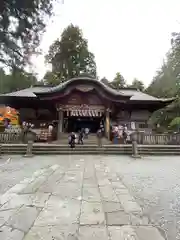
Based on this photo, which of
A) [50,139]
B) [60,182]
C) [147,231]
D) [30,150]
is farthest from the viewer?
[50,139]

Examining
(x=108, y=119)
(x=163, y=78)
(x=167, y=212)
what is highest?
(x=163, y=78)

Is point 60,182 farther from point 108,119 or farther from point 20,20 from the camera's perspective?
point 108,119

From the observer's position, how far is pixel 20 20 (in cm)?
371

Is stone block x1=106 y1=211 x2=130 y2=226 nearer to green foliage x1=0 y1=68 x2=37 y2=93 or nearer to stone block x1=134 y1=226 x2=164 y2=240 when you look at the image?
stone block x1=134 y1=226 x2=164 y2=240

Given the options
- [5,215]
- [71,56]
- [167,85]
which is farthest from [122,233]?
[71,56]

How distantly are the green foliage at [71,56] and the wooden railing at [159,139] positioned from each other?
26.9 m

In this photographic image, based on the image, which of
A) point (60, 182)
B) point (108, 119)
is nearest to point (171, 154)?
point (108, 119)

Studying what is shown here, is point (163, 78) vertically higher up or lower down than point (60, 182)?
higher up

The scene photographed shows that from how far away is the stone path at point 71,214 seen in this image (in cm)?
335

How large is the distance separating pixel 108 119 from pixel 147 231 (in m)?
17.8

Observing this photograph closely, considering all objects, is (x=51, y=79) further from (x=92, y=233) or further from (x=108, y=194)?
(x=92, y=233)

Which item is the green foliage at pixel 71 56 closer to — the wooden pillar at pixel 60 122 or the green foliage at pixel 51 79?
the green foliage at pixel 51 79

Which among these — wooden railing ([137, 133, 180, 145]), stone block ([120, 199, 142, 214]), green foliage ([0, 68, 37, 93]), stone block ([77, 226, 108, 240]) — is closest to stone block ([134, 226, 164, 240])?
stone block ([77, 226, 108, 240])

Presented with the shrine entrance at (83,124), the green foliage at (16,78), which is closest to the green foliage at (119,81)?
the shrine entrance at (83,124)
